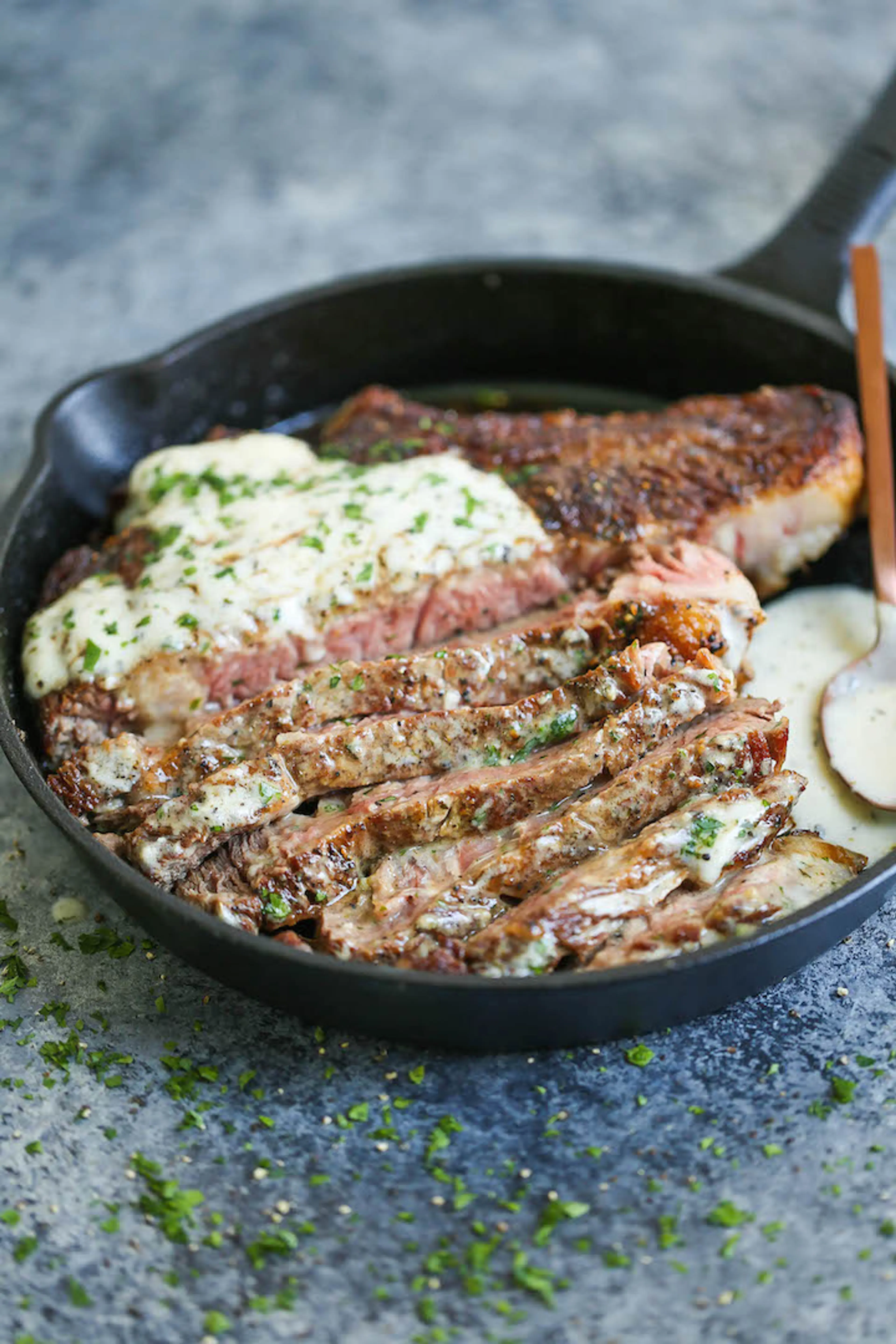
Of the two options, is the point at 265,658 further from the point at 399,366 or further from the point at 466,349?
the point at 466,349

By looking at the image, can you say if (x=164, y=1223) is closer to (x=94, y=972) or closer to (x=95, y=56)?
(x=94, y=972)

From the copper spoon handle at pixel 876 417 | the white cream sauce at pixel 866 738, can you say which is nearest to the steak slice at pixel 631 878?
the white cream sauce at pixel 866 738

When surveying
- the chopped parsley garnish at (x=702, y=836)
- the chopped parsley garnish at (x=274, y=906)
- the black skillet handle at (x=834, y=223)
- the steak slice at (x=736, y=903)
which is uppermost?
the black skillet handle at (x=834, y=223)

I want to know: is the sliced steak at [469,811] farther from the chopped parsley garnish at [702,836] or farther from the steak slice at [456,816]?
the chopped parsley garnish at [702,836]

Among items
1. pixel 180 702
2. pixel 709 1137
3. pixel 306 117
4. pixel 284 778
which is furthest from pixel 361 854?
pixel 306 117

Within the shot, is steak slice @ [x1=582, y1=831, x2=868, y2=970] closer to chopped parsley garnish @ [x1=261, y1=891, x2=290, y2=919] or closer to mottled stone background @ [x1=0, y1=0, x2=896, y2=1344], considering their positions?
mottled stone background @ [x1=0, y1=0, x2=896, y2=1344]
